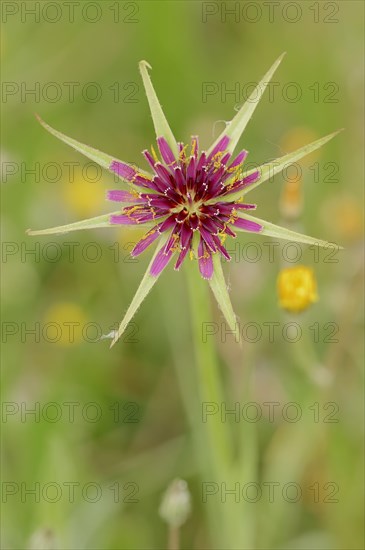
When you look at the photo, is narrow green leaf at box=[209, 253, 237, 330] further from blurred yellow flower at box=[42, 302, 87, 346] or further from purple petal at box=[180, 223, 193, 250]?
blurred yellow flower at box=[42, 302, 87, 346]

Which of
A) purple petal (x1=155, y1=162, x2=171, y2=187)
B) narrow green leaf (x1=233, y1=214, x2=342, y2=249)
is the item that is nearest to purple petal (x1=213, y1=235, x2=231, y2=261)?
narrow green leaf (x1=233, y1=214, x2=342, y2=249)

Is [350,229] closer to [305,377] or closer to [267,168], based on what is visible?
[305,377]

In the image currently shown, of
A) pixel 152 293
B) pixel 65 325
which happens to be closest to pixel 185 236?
pixel 65 325

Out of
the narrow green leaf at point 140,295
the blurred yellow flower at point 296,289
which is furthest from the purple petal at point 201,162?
the blurred yellow flower at point 296,289

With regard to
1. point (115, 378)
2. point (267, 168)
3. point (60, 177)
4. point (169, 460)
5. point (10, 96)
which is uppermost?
point (10, 96)

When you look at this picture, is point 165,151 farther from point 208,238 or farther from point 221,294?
point 221,294

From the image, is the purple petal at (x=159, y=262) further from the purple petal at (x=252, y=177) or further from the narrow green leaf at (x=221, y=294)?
the purple petal at (x=252, y=177)

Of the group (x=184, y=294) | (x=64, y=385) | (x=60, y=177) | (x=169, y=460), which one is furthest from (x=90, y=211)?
(x=169, y=460)
